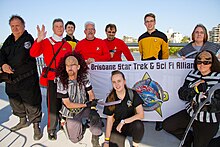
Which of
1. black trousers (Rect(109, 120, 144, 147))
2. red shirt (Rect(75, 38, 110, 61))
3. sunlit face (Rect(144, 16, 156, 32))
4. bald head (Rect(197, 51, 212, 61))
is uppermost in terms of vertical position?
sunlit face (Rect(144, 16, 156, 32))

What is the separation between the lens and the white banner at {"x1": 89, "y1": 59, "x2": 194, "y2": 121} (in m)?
3.11

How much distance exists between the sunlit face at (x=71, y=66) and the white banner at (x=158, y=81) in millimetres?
753

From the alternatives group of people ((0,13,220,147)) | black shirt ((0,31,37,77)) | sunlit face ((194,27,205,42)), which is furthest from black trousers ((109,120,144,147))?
black shirt ((0,31,37,77))

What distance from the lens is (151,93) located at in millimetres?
3242

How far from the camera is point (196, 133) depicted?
2.43 metres

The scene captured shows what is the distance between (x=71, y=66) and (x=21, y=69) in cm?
93

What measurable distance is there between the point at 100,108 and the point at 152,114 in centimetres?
93

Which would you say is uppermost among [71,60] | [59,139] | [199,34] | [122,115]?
[199,34]

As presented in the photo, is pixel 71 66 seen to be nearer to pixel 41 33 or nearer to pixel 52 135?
pixel 41 33

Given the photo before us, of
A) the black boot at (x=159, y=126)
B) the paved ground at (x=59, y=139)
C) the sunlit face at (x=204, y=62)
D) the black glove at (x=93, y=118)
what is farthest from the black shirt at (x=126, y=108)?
the black boot at (x=159, y=126)

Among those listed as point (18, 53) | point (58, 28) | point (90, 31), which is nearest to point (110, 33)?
point (90, 31)

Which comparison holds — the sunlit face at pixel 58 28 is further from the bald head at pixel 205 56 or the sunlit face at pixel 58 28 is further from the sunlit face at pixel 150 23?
the bald head at pixel 205 56

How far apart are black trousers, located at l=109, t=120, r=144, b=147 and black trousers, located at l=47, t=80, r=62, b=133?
1.00 m

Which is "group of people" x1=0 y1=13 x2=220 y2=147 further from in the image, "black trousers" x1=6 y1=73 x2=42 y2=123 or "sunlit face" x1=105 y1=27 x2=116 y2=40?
"sunlit face" x1=105 y1=27 x2=116 y2=40
